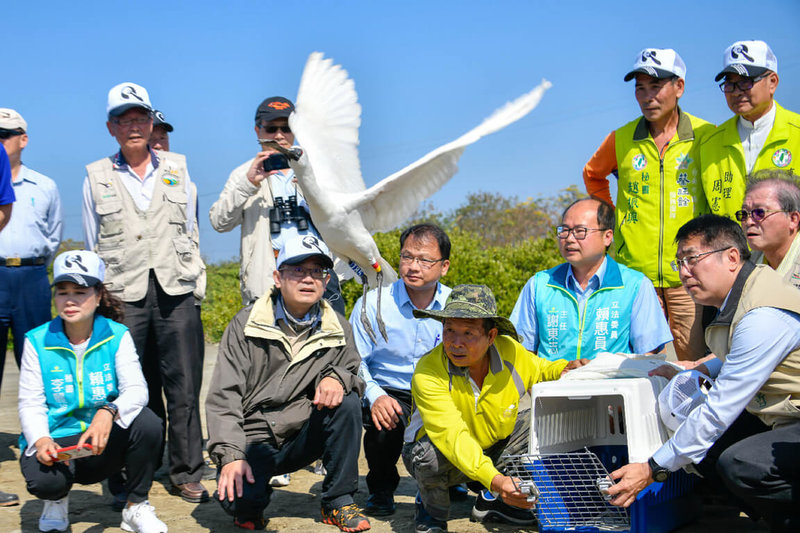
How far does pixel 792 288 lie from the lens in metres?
2.89

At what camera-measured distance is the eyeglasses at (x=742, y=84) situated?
384 cm

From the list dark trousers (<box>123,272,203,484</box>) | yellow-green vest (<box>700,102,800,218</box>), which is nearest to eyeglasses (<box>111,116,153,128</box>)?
dark trousers (<box>123,272,203,484</box>)

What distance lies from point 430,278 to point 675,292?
4.44ft

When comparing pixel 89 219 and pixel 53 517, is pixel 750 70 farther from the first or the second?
pixel 53 517

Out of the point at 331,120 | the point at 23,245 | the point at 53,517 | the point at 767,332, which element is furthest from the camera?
the point at 331,120

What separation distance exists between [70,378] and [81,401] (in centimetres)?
12

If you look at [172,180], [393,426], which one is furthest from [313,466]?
[172,180]

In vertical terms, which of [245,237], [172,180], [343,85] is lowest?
[245,237]

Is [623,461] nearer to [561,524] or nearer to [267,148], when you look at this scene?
[561,524]

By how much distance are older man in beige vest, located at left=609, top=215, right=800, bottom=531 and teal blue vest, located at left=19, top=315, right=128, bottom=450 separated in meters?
2.32

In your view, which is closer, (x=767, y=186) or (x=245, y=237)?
(x=767, y=186)

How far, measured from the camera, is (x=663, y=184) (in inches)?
164

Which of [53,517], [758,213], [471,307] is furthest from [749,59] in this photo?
[53,517]

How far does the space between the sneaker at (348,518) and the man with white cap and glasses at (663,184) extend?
1993mm
